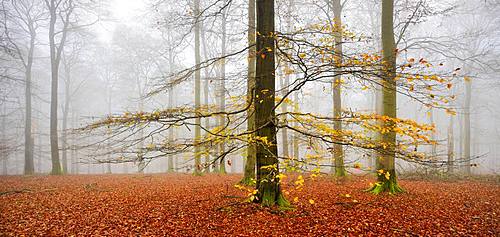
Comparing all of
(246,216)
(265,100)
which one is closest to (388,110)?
(265,100)

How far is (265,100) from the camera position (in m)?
6.05

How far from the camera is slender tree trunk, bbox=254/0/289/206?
589 centimetres

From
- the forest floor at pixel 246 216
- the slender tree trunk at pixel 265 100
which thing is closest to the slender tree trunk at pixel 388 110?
the forest floor at pixel 246 216

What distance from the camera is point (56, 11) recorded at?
60.6 ft

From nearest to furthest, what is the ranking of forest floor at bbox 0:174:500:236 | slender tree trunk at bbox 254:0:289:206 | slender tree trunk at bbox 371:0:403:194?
forest floor at bbox 0:174:500:236 < slender tree trunk at bbox 254:0:289:206 < slender tree trunk at bbox 371:0:403:194

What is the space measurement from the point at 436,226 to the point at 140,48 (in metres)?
25.5

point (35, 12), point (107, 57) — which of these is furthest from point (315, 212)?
point (107, 57)

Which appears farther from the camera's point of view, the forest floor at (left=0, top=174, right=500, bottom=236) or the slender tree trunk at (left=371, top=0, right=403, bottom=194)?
the slender tree trunk at (left=371, top=0, right=403, bottom=194)

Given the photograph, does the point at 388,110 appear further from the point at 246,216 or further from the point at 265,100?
→ the point at 246,216

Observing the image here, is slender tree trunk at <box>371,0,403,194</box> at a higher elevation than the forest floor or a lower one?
higher

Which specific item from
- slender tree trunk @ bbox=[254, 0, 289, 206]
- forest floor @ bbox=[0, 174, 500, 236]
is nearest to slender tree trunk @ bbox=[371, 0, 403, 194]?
forest floor @ bbox=[0, 174, 500, 236]

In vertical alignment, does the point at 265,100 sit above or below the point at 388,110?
above

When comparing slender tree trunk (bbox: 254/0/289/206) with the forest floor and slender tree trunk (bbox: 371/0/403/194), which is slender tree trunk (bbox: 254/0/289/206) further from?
slender tree trunk (bbox: 371/0/403/194)

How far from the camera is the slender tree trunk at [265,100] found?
5891mm
